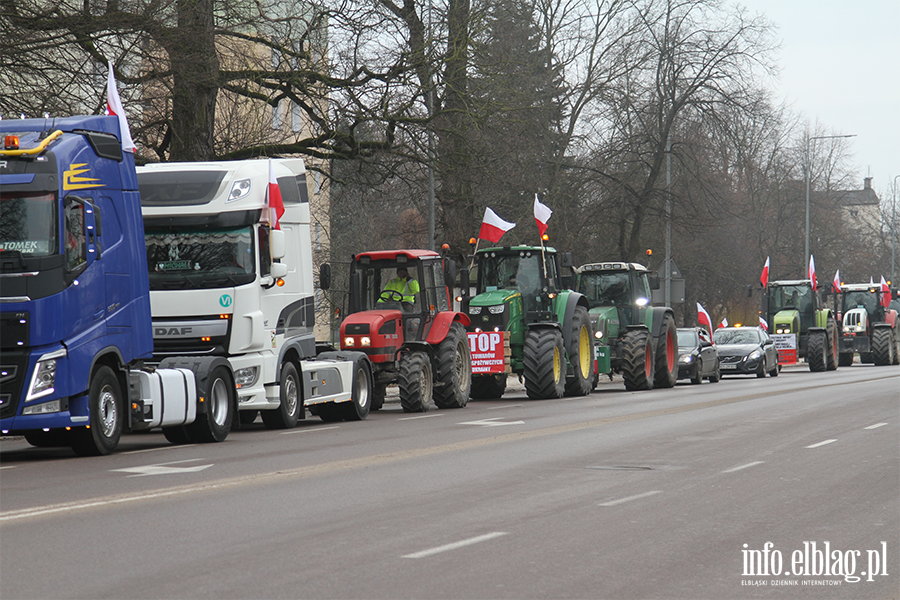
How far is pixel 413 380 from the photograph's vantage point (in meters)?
19.8

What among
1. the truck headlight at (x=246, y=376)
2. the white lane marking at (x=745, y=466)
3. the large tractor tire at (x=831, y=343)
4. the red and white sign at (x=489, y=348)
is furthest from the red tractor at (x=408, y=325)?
the large tractor tire at (x=831, y=343)

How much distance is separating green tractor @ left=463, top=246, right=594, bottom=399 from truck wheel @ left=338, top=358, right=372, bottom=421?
4.29 metres

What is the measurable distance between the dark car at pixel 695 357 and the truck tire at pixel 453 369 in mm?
12641

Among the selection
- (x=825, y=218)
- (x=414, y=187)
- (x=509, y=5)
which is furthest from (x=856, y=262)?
(x=414, y=187)

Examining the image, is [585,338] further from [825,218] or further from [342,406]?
[825,218]

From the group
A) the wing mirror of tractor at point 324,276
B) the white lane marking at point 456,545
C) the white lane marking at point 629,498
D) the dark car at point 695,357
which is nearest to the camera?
the white lane marking at point 456,545

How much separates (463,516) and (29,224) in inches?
248

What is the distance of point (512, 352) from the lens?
24.2 meters

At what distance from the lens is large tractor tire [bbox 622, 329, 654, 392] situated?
27594 millimetres

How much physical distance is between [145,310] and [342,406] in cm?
540

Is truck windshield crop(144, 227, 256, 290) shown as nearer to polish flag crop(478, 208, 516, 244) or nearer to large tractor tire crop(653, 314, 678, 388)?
polish flag crop(478, 208, 516, 244)

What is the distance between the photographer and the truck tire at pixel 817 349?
40.7 meters

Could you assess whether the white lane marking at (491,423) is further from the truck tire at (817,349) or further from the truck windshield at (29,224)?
the truck tire at (817,349)

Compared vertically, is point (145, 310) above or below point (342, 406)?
above
